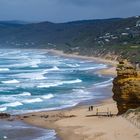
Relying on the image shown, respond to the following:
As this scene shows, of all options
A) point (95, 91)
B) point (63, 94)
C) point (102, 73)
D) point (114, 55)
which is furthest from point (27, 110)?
point (114, 55)

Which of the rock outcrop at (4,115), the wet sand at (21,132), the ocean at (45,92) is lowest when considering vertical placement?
the wet sand at (21,132)

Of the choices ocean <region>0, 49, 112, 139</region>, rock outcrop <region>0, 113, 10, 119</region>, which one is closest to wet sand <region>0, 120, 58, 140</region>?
rock outcrop <region>0, 113, 10, 119</region>

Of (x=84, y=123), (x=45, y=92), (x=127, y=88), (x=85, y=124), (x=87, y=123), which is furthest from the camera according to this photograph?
(x=45, y=92)

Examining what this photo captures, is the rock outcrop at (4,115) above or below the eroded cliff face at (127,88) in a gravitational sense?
below

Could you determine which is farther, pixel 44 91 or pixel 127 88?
pixel 44 91

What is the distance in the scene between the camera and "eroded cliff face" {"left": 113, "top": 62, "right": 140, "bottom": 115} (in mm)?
46000

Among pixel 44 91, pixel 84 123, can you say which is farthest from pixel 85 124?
pixel 44 91

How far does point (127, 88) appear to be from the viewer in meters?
46.1

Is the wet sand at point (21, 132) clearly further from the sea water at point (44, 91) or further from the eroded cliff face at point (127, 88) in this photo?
the sea water at point (44, 91)

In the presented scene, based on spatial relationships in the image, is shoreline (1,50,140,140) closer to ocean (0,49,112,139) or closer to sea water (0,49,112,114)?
ocean (0,49,112,139)

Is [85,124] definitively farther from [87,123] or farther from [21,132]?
[21,132]

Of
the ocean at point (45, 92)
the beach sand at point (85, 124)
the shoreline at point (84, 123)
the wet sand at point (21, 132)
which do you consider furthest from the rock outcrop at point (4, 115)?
the ocean at point (45, 92)

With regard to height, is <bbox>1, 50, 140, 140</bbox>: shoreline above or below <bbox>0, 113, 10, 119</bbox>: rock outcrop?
below

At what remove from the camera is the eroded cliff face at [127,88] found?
4600cm
